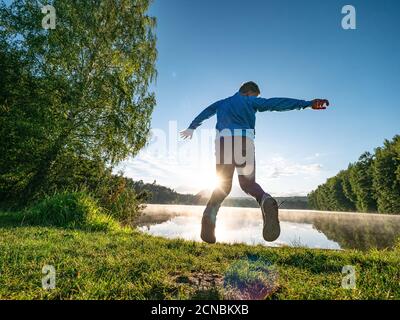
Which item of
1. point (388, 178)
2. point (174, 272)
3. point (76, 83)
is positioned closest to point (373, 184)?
point (388, 178)

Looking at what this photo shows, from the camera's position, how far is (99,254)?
4145mm

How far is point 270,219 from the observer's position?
13.7 feet

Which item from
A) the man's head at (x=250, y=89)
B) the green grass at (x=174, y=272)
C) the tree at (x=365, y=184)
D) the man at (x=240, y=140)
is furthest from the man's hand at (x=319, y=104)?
the tree at (x=365, y=184)

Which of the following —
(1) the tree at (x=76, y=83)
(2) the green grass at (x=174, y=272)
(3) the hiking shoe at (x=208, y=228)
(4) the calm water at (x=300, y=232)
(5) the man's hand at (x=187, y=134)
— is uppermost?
(1) the tree at (x=76, y=83)

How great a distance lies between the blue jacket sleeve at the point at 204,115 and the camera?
5168 mm

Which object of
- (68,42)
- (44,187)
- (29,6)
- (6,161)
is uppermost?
(29,6)

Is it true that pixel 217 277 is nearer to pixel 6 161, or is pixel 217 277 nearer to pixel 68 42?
pixel 6 161

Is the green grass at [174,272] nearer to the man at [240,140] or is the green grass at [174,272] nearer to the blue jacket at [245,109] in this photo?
the man at [240,140]

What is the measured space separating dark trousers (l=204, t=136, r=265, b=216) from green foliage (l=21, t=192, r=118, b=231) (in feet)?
16.2

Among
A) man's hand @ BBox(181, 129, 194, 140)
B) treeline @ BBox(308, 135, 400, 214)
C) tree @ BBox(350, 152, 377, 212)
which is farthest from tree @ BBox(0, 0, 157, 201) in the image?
tree @ BBox(350, 152, 377, 212)

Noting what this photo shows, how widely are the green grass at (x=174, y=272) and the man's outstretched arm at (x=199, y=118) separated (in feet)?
6.29
